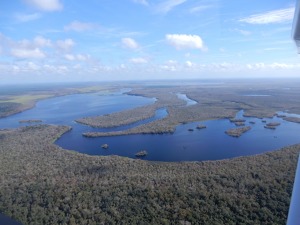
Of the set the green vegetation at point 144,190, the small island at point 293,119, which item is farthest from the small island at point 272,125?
the green vegetation at point 144,190

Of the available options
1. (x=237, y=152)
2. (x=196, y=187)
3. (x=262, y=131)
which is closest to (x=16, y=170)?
(x=196, y=187)

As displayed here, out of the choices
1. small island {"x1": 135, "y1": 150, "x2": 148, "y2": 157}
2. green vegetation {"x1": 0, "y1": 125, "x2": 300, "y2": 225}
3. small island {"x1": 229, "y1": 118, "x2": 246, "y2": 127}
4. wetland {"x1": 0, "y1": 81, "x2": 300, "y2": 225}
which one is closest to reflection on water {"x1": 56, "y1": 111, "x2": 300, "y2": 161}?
wetland {"x1": 0, "y1": 81, "x2": 300, "y2": 225}

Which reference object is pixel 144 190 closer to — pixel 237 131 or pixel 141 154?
pixel 141 154

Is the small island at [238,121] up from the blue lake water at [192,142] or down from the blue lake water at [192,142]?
up

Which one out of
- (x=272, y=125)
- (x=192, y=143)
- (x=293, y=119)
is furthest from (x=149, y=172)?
(x=293, y=119)

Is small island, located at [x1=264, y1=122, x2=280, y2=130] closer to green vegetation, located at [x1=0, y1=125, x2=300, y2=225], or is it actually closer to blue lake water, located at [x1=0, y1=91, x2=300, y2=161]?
blue lake water, located at [x1=0, y1=91, x2=300, y2=161]

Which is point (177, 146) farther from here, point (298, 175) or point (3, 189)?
point (298, 175)

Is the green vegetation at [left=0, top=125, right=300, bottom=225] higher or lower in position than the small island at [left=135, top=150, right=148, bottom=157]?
higher

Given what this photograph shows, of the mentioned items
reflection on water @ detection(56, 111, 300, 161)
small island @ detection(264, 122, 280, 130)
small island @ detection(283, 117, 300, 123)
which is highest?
small island @ detection(283, 117, 300, 123)

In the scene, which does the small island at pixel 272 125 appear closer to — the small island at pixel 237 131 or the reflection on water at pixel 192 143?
the reflection on water at pixel 192 143
